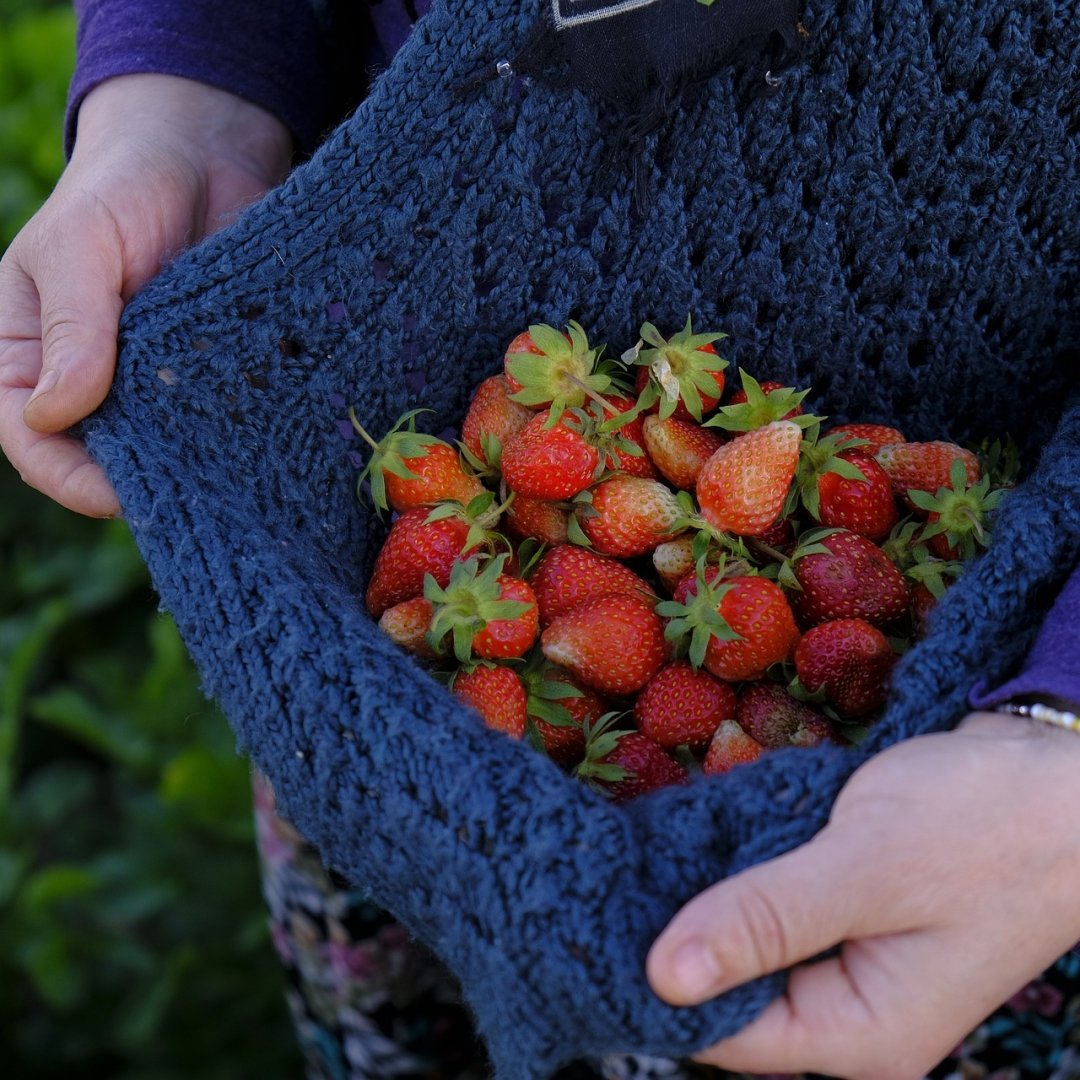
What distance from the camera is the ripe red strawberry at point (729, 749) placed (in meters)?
0.80

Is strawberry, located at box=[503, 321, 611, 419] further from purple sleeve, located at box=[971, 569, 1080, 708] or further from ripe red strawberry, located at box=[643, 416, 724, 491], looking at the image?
purple sleeve, located at box=[971, 569, 1080, 708]

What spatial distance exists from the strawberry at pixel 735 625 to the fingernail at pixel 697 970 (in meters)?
0.29

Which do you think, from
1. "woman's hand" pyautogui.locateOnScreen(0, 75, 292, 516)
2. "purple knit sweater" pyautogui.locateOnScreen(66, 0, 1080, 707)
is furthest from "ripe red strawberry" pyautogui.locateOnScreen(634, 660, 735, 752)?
"purple knit sweater" pyautogui.locateOnScreen(66, 0, 1080, 707)

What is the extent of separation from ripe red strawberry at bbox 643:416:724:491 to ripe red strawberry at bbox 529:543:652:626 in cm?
9

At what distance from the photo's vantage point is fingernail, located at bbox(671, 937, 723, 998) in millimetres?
570

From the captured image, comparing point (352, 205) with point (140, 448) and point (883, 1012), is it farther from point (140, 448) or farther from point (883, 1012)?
point (883, 1012)

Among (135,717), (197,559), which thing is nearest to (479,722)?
(197,559)

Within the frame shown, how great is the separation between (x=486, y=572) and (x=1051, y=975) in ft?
1.77

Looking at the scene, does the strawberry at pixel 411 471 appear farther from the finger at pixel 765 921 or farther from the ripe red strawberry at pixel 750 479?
the finger at pixel 765 921

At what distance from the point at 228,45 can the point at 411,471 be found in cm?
48

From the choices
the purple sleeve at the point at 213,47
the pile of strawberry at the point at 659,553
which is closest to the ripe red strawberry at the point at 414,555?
the pile of strawberry at the point at 659,553

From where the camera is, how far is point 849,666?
0.81m

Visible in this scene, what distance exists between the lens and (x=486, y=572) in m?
0.83

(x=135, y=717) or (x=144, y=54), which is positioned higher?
(x=144, y=54)
